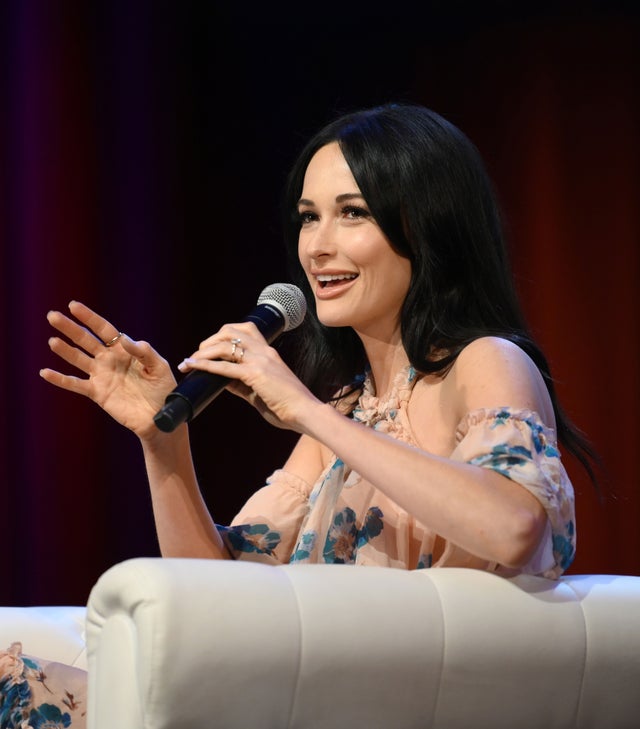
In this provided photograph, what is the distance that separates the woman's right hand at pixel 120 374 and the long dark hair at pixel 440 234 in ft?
1.35

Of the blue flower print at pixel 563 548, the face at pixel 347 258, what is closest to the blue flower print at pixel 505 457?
the blue flower print at pixel 563 548

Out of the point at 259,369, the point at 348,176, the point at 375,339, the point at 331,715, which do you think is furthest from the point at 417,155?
the point at 331,715

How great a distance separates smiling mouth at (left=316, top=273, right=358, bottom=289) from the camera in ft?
6.11

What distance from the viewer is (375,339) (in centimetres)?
197

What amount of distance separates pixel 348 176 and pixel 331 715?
933 millimetres

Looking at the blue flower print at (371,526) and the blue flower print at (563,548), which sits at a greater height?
the blue flower print at (563,548)

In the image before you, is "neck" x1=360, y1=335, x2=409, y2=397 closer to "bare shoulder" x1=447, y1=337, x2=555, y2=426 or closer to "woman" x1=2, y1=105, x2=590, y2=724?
"woman" x1=2, y1=105, x2=590, y2=724

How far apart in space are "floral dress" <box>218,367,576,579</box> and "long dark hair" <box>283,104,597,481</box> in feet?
0.39

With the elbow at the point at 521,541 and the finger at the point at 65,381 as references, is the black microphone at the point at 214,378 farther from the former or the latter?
the elbow at the point at 521,541

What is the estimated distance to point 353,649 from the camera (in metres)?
1.23

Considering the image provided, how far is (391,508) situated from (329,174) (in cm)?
55

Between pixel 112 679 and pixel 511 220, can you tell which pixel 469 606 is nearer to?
pixel 112 679

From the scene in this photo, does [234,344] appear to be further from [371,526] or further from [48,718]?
[48,718]

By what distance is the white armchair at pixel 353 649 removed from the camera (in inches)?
45.1
